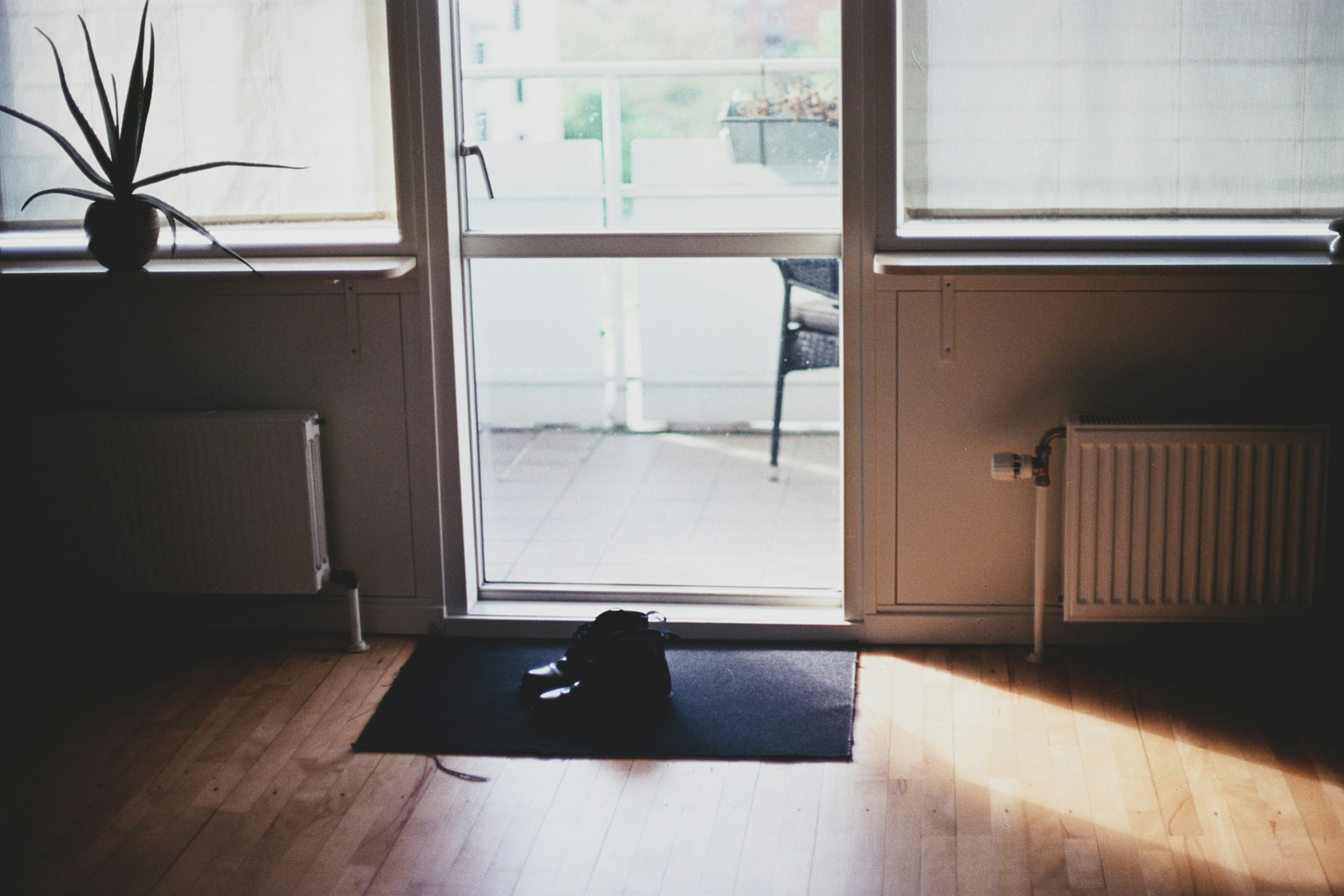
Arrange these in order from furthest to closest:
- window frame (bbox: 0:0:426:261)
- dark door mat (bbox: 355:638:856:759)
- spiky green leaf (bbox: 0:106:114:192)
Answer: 1. window frame (bbox: 0:0:426:261)
2. spiky green leaf (bbox: 0:106:114:192)
3. dark door mat (bbox: 355:638:856:759)

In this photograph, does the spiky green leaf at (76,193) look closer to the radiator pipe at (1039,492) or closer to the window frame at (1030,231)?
the window frame at (1030,231)

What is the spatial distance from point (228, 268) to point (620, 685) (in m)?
1.39

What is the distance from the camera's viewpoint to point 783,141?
10.8 feet

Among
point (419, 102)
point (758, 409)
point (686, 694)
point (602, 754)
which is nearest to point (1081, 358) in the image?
point (758, 409)

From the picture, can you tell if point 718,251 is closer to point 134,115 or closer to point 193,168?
point 193,168

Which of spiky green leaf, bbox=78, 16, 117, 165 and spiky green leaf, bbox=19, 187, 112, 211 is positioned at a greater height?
spiky green leaf, bbox=78, 16, 117, 165

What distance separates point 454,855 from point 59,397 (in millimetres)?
1797

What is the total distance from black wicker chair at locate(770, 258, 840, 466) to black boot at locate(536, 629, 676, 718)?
2.64 feet

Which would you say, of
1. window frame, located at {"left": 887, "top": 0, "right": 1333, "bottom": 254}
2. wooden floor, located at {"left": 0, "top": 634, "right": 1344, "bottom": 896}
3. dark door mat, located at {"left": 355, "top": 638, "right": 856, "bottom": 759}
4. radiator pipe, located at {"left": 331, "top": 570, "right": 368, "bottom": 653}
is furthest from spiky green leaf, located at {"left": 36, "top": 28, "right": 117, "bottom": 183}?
window frame, located at {"left": 887, "top": 0, "right": 1333, "bottom": 254}

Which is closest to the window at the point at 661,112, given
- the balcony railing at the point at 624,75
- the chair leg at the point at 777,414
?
the balcony railing at the point at 624,75

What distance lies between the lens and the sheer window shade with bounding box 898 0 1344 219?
10.0 ft

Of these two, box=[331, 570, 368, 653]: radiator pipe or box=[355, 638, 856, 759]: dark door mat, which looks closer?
box=[355, 638, 856, 759]: dark door mat

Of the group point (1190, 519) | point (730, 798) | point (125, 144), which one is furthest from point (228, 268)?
point (1190, 519)

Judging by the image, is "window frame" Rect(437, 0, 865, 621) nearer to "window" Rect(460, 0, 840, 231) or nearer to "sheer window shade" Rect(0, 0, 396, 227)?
"window" Rect(460, 0, 840, 231)
